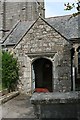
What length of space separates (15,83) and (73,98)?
53.1 ft

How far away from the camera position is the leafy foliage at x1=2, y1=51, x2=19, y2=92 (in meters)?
20.3

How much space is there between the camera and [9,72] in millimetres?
20391

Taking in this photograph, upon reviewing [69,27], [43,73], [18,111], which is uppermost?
[69,27]

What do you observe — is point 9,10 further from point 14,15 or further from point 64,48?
point 64,48

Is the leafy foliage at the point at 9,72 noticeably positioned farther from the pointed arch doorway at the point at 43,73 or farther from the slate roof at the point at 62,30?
the slate roof at the point at 62,30

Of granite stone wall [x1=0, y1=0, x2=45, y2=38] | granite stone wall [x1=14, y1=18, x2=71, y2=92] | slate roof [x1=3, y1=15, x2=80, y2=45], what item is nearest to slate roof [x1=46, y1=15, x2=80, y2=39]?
slate roof [x1=3, y1=15, x2=80, y2=45]

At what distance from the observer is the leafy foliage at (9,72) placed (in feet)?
66.5

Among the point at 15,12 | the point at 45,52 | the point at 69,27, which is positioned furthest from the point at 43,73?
the point at 15,12

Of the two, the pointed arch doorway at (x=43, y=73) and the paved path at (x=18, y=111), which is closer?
the paved path at (x=18, y=111)

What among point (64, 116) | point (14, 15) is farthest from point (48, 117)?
point (14, 15)

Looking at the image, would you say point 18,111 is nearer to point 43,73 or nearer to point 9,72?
Result: point 9,72

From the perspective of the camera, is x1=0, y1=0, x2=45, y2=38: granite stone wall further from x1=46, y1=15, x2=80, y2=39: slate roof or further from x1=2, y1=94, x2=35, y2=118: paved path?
x1=2, y1=94, x2=35, y2=118: paved path

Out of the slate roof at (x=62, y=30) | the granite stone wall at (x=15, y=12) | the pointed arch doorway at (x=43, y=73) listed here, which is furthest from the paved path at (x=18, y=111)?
the granite stone wall at (x=15, y=12)

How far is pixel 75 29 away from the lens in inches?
1123
